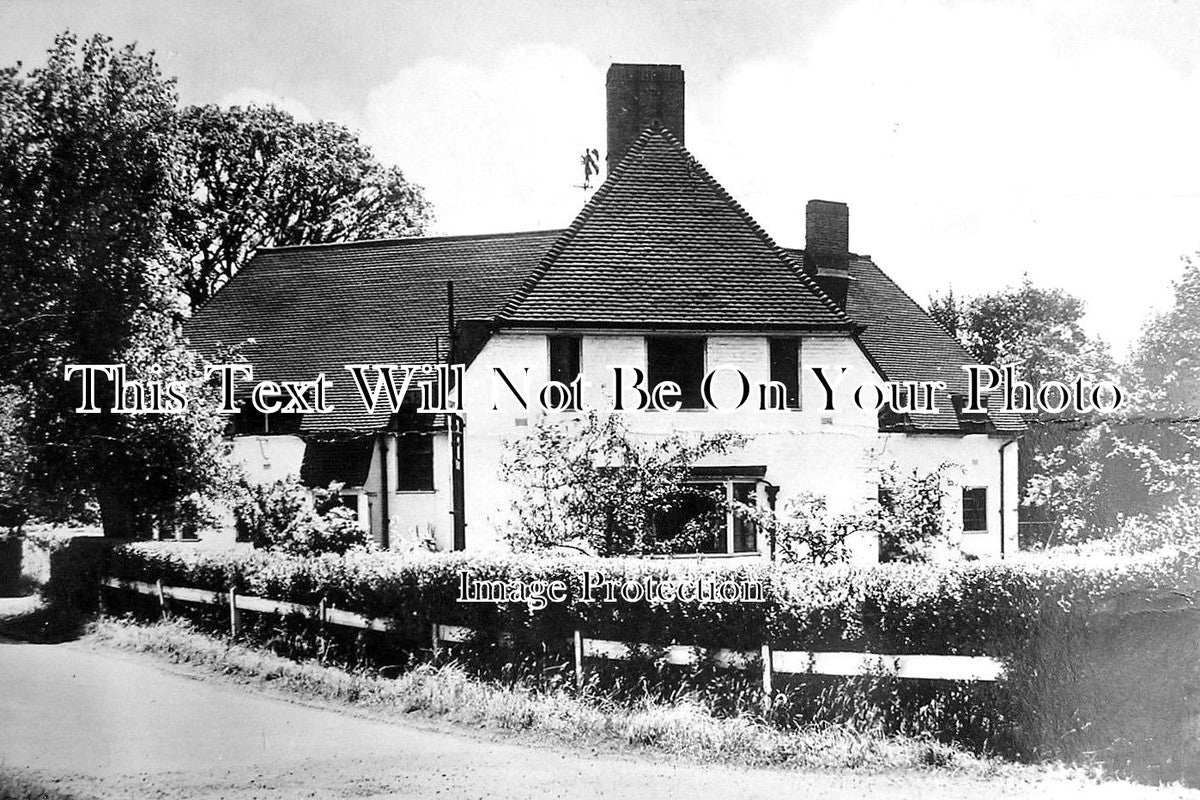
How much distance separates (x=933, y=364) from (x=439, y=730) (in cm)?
302

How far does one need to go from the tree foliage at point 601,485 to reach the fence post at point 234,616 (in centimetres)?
149

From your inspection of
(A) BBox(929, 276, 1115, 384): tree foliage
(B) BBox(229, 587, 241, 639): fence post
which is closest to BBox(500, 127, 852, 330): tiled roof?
(A) BBox(929, 276, 1115, 384): tree foliage

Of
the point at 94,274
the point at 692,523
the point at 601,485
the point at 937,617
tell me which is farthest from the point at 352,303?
the point at 937,617

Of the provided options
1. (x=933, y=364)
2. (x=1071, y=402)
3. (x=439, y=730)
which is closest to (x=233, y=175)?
(x=439, y=730)

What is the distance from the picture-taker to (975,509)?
4.03 meters

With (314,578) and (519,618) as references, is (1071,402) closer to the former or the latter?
(519,618)

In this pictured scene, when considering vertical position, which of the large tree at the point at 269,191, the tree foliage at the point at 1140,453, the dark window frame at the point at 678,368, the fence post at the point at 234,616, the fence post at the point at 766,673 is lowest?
the fence post at the point at 766,673

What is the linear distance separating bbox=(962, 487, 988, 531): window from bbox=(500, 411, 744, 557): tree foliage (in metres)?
1.19

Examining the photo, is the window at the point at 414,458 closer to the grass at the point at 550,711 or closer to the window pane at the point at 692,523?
the grass at the point at 550,711

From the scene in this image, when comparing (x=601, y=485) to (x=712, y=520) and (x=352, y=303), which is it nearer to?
(x=712, y=520)

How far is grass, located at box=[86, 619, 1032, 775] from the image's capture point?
3.75 m

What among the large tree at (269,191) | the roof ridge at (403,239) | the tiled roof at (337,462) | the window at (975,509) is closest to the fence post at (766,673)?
the window at (975,509)

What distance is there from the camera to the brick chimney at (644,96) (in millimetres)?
3848

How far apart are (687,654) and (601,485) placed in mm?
951
